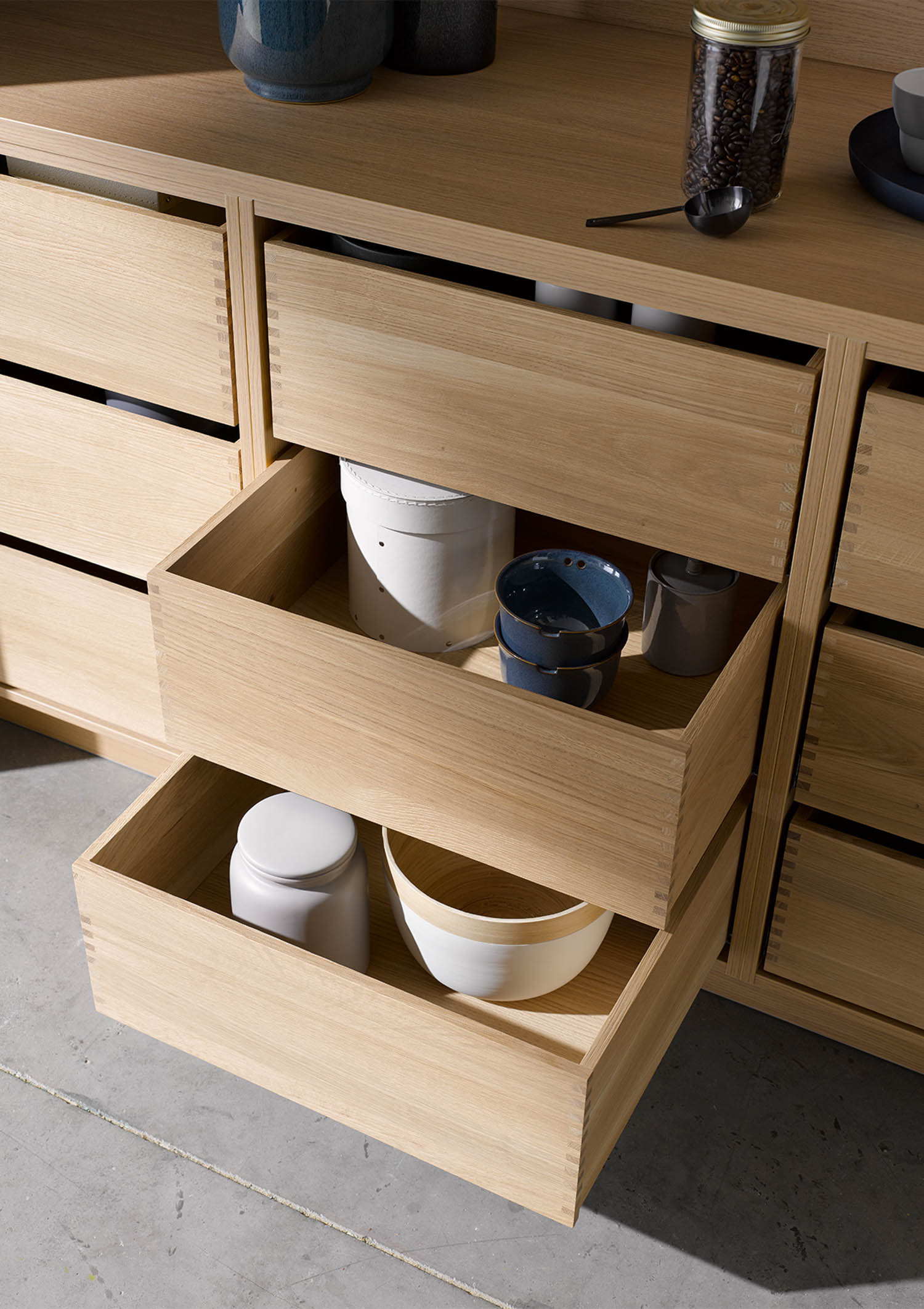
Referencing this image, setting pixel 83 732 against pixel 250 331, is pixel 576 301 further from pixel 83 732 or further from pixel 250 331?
pixel 83 732

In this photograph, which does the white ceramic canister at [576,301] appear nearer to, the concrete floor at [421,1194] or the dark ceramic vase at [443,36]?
the dark ceramic vase at [443,36]

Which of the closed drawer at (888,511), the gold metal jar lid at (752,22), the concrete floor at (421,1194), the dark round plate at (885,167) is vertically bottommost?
the concrete floor at (421,1194)

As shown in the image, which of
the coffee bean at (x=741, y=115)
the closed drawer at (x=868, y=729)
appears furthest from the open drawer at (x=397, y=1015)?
the coffee bean at (x=741, y=115)

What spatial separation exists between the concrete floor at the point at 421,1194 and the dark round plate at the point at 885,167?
0.85m

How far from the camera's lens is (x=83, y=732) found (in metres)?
1.75

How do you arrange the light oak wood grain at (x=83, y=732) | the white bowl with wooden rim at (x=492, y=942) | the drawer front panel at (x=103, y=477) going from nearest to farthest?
the white bowl with wooden rim at (x=492, y=942) < the drawer front panel at (x=103, y=477) < the light oak wood grain at (x=83, y=732)

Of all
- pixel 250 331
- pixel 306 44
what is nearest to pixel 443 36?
pixel 306 44

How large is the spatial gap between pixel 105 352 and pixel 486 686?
1.86ft

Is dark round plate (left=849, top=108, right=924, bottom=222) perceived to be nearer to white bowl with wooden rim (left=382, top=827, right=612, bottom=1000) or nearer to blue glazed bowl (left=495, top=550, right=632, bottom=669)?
blue glazed bowl (left=495, top=550, right=632, bottom=669)

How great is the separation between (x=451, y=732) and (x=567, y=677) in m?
0.14

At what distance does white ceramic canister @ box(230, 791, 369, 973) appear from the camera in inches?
48.9

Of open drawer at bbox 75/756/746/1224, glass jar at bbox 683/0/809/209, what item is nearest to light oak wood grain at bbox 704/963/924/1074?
open drawer at bbox 75/756/746/1224

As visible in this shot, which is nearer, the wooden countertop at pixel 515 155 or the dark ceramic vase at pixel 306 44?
the wooden countertop at pixel 515 155

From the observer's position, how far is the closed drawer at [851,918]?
1263mm
